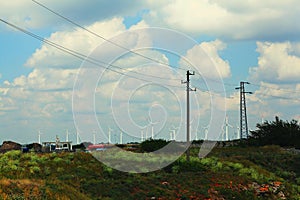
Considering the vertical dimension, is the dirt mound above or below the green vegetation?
above

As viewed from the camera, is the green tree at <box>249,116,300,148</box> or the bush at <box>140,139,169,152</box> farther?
the green tree at <box>249,116,300,148</box>

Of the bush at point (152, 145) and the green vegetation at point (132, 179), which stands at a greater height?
the bush at point (152, 145)

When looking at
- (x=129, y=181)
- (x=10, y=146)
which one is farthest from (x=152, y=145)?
(x=10, y=146)

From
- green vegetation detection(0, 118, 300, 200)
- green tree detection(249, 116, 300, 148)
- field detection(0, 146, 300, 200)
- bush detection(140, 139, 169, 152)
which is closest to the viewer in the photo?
field detection(0, 146, 300, 200)

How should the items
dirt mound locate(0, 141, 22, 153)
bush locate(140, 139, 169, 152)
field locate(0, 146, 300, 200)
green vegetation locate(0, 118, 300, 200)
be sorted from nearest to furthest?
field locate(0, 146, 300, 200) < green vegetation locate(0, 118, 300, 200) < bush locate(140, 139, 169, 152) < dirt mound locate(0, 141, 22, 153)

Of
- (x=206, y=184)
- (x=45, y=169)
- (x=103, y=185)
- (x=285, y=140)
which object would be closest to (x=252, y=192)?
(x=206, y=184)

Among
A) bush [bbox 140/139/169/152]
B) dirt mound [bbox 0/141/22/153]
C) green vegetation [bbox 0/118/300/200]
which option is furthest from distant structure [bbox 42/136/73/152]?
green vegetation [bbox 0/118/300/200]

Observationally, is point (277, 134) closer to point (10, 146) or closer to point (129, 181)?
point (10, 146)

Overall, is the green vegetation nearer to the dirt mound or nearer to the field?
the field

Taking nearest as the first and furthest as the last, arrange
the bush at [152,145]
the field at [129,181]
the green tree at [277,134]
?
the field at [129,181]
the bush at [152,145]
the green tree at [277,134]

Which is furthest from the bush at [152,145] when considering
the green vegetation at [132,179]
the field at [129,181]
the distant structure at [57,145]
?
the distant structure at [57,145]

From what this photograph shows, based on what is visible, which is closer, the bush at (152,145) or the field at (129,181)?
the field at (129,181)

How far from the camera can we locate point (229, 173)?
148ft

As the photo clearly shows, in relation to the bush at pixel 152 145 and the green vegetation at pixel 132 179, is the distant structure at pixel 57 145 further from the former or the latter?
the green vegetation at pixel 132 179
